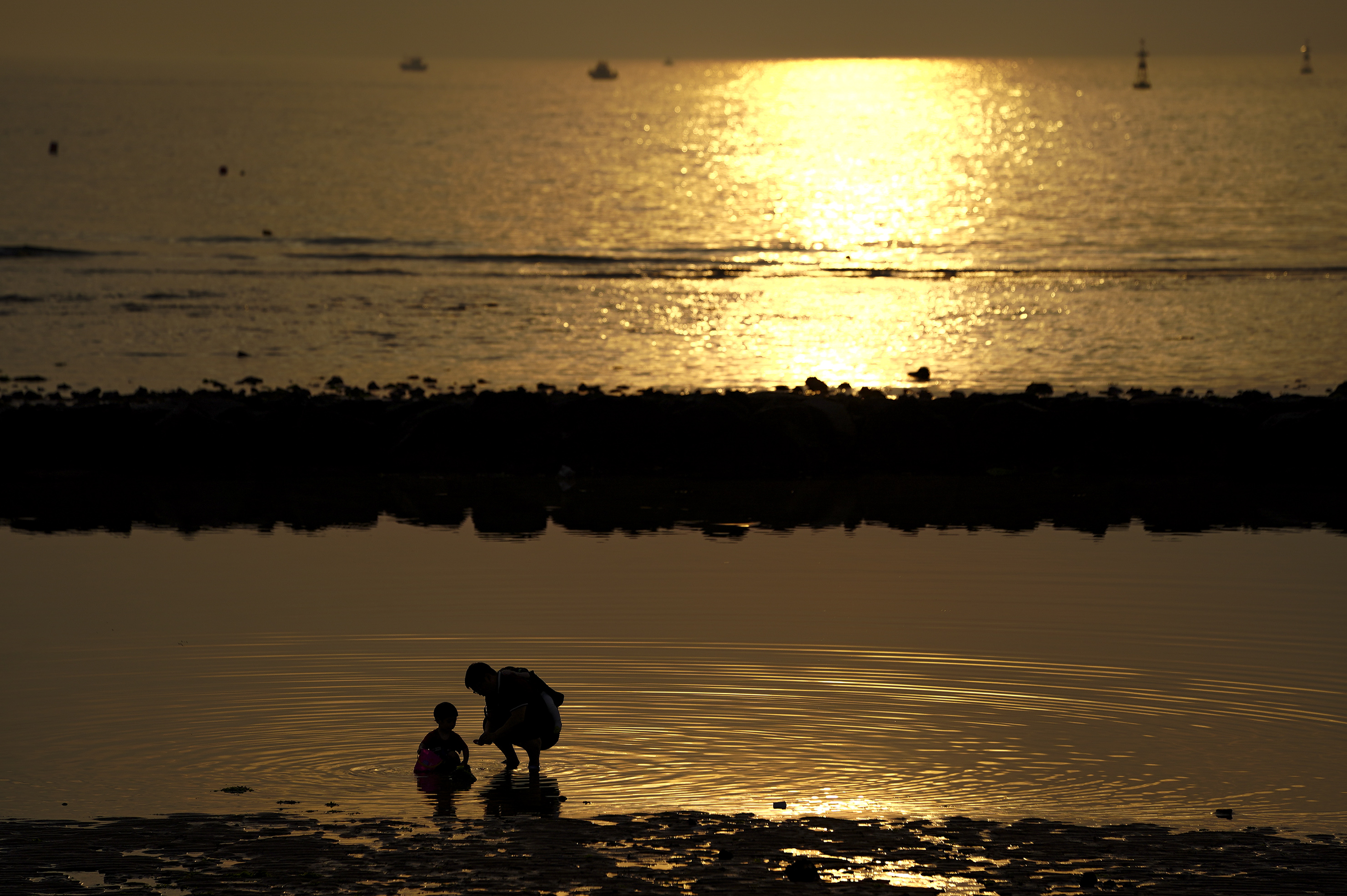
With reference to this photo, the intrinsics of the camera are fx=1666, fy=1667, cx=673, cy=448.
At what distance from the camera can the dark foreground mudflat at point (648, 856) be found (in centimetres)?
755

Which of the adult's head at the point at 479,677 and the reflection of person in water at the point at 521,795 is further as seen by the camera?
the adult's head at the point at 479,677

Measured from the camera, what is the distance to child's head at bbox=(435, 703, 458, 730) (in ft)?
31.4

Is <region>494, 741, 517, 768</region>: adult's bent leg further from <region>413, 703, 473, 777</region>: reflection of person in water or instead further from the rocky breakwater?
the rocky breakwater

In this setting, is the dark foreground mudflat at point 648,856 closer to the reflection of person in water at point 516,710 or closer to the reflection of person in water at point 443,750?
the reflection of person in water at point 443,750

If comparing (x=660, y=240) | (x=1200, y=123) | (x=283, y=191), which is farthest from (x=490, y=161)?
(x=1200, y=123)

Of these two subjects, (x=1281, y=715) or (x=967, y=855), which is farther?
(x=1281, y=715)

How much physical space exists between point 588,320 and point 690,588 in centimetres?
2275

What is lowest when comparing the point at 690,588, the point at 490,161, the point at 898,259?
the point at 690,588

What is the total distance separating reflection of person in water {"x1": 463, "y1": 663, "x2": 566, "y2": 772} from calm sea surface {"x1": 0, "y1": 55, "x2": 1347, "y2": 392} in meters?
17.8

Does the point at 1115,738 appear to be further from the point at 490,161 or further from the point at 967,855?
the point at 490,161

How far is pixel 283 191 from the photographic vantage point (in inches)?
3063

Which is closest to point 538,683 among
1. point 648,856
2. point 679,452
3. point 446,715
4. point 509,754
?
point 509,754

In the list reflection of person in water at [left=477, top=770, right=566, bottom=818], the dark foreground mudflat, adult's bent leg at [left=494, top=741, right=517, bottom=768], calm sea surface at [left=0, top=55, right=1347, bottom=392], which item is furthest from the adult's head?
calm sea surface at [left=0, top=55, right=1347, bottom=392]

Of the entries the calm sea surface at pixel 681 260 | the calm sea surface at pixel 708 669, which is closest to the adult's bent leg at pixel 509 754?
the calm sea surface at pixel 708 669
